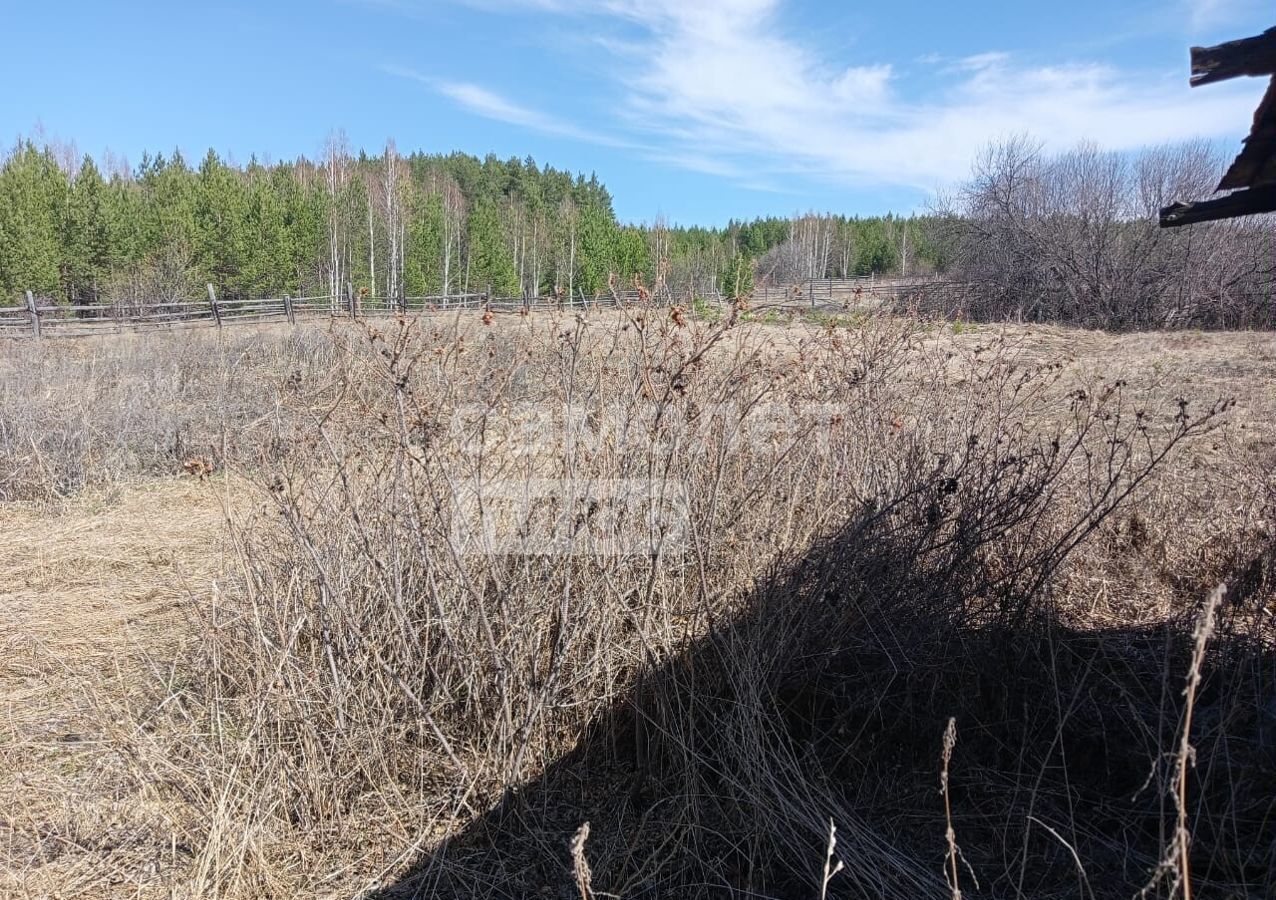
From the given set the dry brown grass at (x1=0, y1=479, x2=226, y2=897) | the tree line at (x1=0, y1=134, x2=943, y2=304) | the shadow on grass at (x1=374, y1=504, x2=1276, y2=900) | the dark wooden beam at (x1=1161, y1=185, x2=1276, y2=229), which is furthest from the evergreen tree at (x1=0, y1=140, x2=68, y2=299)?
the dark wooden beam at (x1=1161, y1=185, x2=1276, y2=229)

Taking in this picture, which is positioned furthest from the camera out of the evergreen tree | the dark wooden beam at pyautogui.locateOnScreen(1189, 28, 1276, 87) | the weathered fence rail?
the evergreen tree

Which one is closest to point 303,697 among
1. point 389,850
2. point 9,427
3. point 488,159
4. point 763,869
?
point 389,850

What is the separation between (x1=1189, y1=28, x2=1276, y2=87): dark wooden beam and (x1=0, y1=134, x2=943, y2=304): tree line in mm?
17483

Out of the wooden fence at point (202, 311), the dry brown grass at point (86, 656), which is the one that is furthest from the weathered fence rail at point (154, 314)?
the dry brown grass at point (86, 656)

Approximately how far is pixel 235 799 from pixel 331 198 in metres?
40.1

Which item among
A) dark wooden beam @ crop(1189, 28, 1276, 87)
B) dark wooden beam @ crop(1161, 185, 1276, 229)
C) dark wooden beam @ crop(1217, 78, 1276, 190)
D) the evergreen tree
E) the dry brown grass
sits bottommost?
the dry brown grass

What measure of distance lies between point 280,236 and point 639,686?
37309mm

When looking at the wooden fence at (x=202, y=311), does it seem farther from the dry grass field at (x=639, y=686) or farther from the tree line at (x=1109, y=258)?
the dry grass field at (x=639, y=686)

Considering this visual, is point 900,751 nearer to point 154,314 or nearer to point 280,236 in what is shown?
point 154,314

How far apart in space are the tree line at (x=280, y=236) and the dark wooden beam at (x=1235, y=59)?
17.5m

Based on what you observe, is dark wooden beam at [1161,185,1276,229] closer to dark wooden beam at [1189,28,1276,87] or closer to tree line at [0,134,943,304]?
dark wooden beam at [1189,28,1276,87]

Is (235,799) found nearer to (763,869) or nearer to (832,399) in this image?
(763,869)

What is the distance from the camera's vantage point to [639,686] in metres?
2.82

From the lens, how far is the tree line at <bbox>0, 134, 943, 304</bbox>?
1142 inches
